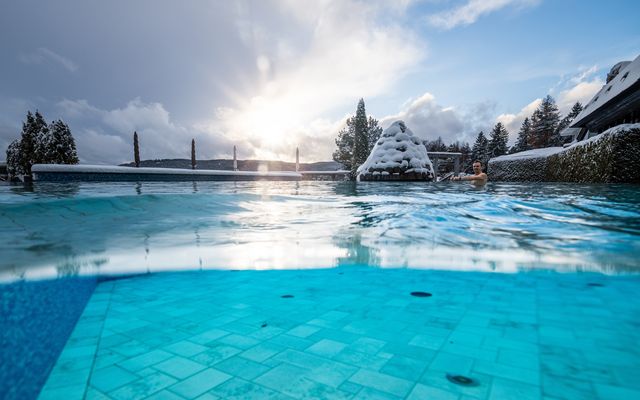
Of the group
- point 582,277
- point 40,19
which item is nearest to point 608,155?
point 582,277

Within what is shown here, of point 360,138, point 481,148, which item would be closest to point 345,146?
point 360,138

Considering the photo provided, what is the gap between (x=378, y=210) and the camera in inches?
283

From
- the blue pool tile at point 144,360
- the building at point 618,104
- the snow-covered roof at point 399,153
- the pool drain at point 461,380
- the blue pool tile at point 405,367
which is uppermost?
the building at point 618,104

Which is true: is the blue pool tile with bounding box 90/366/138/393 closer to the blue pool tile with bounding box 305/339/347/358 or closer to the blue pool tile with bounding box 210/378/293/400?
the blue pool tile with bounding box 210/378/293/400

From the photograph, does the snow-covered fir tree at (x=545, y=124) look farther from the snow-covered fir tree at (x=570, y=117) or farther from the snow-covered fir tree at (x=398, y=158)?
the snow-covered fir tree at (x=398, y=158)

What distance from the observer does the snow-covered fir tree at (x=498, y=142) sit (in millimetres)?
46969

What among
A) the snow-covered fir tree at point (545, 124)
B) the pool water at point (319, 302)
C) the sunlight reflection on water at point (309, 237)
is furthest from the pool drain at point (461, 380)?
the snow-covered fir tree at point (545, 124)

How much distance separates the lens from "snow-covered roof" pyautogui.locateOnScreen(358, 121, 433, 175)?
60.2ft

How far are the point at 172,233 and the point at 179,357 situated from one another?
376cm

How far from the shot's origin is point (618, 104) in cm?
1703

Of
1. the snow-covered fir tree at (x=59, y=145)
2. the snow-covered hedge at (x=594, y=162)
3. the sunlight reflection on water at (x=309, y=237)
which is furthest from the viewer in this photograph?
the snow-covered fir tree at (x=59, y=145)

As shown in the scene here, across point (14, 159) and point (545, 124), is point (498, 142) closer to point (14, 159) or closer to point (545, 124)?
point (545, 124)

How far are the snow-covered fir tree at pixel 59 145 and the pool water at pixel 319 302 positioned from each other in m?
33.2

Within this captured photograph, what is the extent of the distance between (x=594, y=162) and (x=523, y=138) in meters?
49.8
